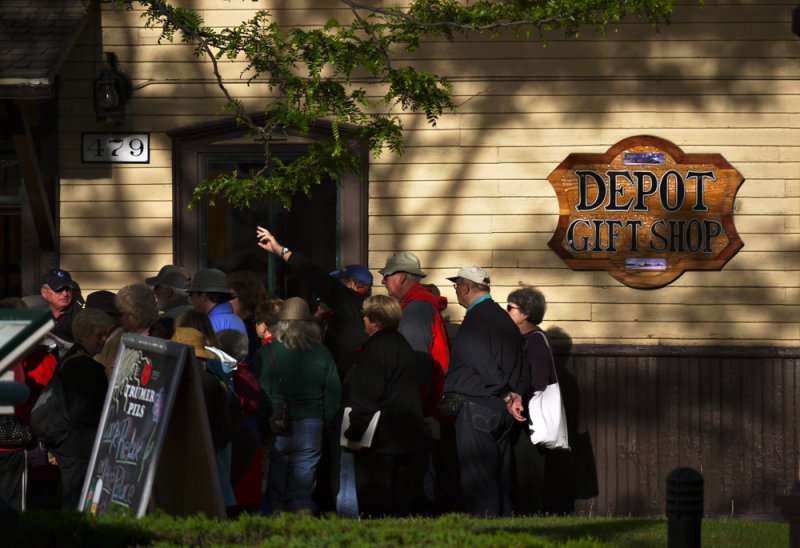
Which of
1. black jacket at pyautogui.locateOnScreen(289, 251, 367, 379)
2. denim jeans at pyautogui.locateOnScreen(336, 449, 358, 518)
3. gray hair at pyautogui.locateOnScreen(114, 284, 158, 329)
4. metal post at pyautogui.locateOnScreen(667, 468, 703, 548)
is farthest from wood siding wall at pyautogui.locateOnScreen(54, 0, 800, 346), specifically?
metal post at pyautogui.locateOnScreen(667, 468, 703, 548)

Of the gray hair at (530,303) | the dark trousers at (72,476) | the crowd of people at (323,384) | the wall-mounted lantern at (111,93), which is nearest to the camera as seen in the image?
the dark trousers at (72,476)

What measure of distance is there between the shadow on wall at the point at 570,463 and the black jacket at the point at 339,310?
7.52 ft

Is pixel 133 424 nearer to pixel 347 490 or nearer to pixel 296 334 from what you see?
pixel 296 334

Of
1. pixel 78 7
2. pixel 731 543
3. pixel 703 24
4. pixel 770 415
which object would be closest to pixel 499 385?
pixel 731 543

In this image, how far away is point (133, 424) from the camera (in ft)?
19.2

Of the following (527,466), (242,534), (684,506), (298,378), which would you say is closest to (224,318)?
(298,378)

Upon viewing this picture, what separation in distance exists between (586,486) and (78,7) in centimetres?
623

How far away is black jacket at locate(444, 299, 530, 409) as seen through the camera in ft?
26.9

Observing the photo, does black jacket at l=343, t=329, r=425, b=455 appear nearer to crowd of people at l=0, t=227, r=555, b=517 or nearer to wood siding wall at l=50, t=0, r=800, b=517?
crowd of people at l=0, t=227, r=555, b=517

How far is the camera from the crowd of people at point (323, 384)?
22.7 ft

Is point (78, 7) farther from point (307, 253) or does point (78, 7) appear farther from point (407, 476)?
point (407, 476)

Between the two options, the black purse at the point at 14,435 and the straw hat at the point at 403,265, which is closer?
the black purse at the point at 14,435

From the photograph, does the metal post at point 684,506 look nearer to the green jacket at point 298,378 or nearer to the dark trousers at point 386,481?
the dark trousers at point 386,481

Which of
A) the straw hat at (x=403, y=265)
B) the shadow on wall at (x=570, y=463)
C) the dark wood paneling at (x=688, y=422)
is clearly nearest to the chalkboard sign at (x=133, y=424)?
the straw hat at (x=403, y=265)
